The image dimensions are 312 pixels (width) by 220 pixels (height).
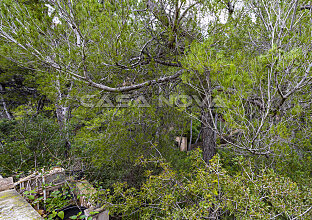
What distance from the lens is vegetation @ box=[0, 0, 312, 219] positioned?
181 cm

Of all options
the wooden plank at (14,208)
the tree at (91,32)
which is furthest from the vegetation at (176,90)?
the wooden plank at (14,208)

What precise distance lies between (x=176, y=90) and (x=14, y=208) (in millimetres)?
3441

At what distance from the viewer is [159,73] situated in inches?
134

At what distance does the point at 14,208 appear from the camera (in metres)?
1.89

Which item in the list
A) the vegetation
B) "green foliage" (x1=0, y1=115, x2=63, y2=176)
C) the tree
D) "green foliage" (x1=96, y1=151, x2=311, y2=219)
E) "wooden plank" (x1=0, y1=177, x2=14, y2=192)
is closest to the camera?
"green foliage" (x1=96, y1=151, x2=311, y2=219)

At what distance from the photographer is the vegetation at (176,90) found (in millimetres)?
1812

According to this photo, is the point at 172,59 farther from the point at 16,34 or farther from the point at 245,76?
the point at 16,34

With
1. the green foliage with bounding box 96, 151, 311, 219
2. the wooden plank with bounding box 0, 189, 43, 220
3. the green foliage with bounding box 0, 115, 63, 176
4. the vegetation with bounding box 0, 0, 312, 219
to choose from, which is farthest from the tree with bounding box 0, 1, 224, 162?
the green foliage with bounding box 0, 115, 63, 176

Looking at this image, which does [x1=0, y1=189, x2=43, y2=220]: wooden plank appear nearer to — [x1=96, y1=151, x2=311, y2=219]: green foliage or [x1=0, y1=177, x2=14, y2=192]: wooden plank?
[x1=0, y1=177, x2=14, y2=192]: wooden plank

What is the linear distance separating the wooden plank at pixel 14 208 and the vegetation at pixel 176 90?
0.49 meters

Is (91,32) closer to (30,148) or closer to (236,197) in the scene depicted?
(236,197)

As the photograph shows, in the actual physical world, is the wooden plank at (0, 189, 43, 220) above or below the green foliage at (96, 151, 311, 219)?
below

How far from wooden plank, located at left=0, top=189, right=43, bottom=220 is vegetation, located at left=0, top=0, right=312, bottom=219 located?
488mm

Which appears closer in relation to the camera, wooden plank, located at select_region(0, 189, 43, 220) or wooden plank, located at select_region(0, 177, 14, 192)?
wooden plank, located at select_region(0, 189, 43, 220)
